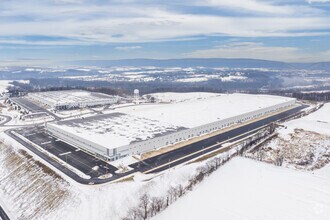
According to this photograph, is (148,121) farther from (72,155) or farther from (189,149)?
(72,155)

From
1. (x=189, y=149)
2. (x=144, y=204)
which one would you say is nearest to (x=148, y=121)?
(x=189, y=149)

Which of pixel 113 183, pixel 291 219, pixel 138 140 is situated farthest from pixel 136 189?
pixel 291 219

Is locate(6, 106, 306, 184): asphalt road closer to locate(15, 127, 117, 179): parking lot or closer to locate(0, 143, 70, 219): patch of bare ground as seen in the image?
locate(15, 127, 117, 179): parking lot

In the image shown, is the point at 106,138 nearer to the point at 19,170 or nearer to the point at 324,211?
the point at 19,170

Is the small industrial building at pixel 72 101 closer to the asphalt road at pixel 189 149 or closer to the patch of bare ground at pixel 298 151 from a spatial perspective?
the asphalt road at pixel 189 149

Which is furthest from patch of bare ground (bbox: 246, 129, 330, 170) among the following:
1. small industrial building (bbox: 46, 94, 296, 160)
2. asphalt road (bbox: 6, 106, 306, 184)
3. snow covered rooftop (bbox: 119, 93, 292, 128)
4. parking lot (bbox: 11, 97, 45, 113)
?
parking lot (bbox: 11, 97, 45, 113)

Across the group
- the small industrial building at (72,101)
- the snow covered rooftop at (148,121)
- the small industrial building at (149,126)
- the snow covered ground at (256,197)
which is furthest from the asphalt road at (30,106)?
the snow covered ground at (256,197)
